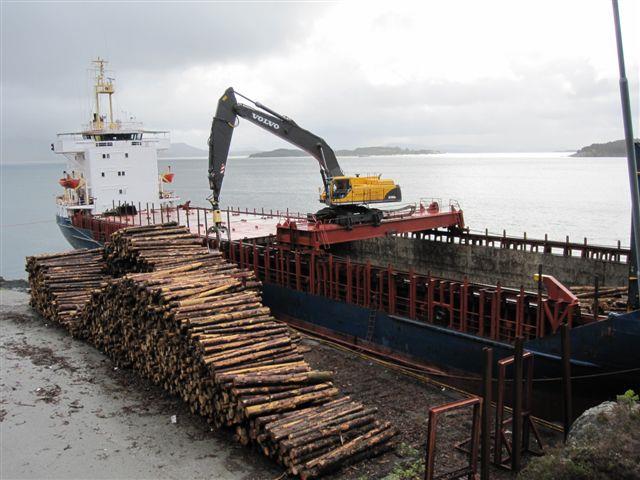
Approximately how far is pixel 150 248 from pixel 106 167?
19.3 meters

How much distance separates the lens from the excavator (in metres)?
20.3

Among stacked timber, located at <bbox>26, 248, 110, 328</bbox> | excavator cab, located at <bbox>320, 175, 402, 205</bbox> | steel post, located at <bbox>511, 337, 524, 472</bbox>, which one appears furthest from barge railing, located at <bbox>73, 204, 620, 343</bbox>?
stacked timber, located at <bbox>26, 248, 110, 328</bbox>

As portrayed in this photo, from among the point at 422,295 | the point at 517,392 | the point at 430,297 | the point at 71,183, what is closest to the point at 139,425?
the point at 430,297

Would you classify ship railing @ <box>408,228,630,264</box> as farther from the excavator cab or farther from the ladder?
the ladder

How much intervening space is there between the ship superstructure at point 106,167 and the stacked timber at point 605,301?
2660 cm

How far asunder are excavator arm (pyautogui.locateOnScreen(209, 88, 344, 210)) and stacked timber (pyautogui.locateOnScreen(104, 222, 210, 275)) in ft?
7.39

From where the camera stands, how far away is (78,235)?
34.2 m

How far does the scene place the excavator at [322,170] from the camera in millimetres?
20297

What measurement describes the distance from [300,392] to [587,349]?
5712 millimetres

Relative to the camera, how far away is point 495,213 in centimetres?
6762

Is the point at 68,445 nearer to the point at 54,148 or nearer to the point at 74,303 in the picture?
the point at 74,303

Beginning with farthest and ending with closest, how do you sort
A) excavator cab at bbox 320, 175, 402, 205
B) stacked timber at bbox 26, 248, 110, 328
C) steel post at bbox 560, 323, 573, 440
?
excavator cab at bbox 320, 175, 402, 205, stacked timber at bbox 26, 248, 110, 328, steel post at bbox 560, 323, 573, 440

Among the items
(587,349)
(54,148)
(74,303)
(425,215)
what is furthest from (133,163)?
(587,349)

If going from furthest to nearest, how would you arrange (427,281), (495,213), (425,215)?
(495,213)
(425,215)
(427,281)
